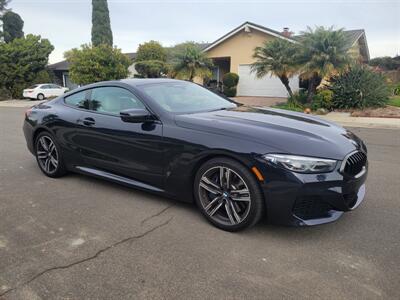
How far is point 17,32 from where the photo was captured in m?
36.2

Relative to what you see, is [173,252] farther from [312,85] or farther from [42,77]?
[42,77]

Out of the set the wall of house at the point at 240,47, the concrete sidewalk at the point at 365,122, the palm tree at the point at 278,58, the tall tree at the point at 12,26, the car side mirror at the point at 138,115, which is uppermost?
the tall tree at the point at 12,26

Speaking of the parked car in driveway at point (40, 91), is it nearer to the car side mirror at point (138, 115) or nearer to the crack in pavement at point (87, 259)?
the car side mirror at point (138, 115)

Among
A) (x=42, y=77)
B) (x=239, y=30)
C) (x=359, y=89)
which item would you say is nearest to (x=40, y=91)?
(x=42, y=77)

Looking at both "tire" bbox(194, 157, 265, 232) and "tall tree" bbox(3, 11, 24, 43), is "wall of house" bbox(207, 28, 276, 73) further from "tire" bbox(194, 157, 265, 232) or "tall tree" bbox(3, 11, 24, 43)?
"tall tree" bbox(3, 11, 24, 43)

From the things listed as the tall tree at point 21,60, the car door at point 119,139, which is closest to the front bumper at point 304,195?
the car door at point 119,139

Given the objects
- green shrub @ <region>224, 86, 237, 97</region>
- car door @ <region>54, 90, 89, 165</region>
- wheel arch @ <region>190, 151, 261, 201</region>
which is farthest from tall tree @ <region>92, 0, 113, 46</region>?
wheel arch @ <region>190, 151, 261, 201</region>

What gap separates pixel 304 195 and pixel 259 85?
19.7 meters

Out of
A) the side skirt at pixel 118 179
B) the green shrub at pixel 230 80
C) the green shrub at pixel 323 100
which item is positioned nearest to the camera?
the side skirt at pixel 118 179

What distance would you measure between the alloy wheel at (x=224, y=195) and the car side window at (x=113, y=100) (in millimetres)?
1179

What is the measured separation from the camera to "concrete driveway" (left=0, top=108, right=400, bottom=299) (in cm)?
250

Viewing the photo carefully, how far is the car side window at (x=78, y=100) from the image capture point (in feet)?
15.4

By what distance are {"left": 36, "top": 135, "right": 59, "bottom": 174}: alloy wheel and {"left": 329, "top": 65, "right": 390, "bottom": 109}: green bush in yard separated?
42.1 feet

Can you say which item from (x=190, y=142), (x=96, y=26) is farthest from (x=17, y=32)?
(x=190, y=142)
